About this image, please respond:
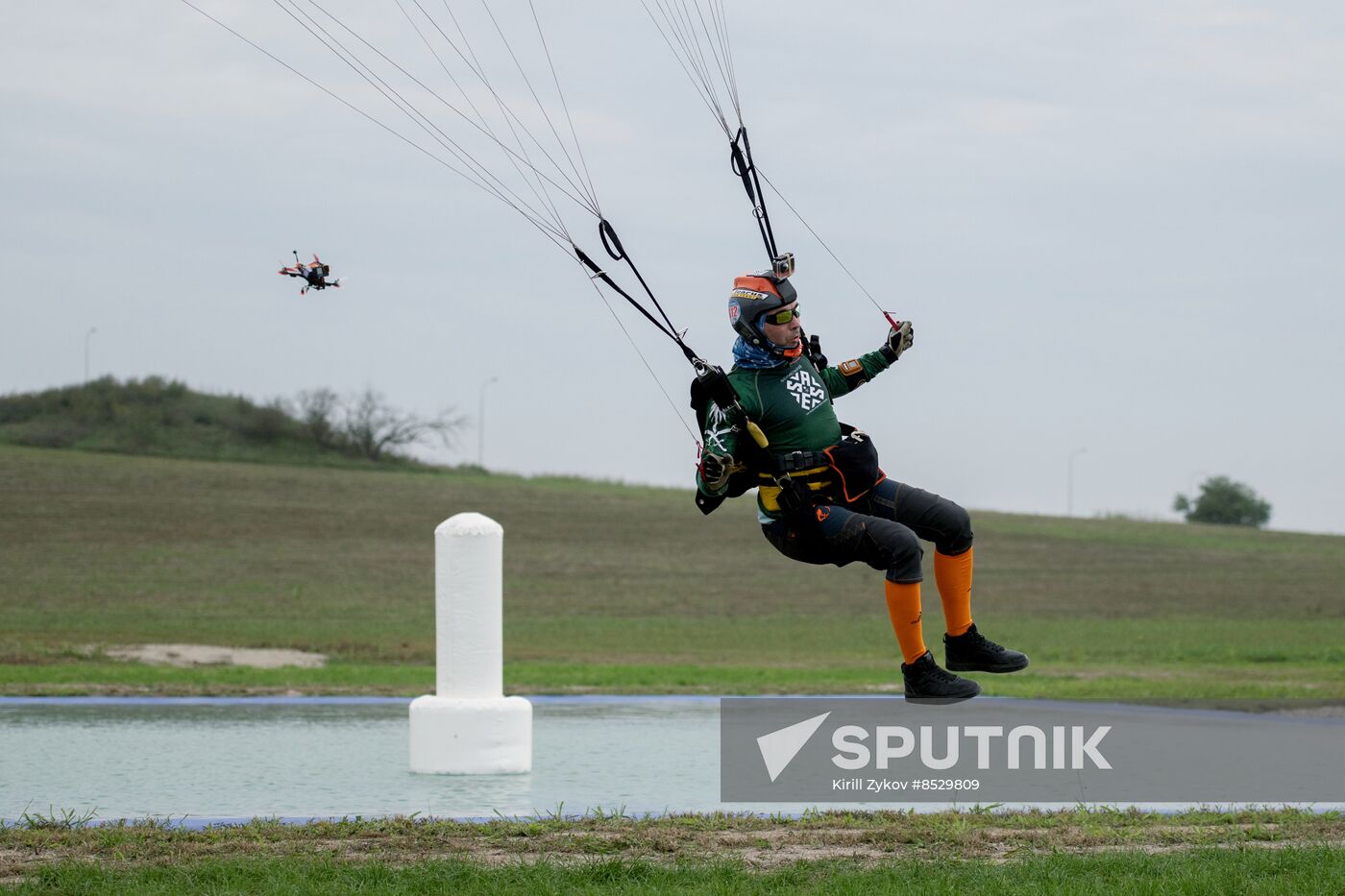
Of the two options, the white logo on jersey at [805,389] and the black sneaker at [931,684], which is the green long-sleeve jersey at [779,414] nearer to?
the white logo on jersey at [805,389]

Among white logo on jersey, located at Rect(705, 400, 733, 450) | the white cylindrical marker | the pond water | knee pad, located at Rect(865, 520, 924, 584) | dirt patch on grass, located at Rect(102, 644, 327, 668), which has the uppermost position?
white logo on jersey, located at Rect(705, 400, 733, 450)

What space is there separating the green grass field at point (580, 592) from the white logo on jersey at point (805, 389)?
420 inches

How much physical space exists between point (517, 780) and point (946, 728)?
3.90m

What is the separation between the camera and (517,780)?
11977mm

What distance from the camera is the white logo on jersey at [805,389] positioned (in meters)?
8.99

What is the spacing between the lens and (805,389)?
29.7 ft

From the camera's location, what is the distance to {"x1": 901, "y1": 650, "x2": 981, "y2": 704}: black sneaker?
29.3 feet

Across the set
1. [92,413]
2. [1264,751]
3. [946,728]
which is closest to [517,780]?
[946,728]

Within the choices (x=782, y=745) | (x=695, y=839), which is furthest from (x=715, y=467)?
(x=782, y=745)

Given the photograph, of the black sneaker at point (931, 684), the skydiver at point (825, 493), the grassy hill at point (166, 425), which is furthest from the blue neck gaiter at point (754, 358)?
the grassy hill at point (166, 425)

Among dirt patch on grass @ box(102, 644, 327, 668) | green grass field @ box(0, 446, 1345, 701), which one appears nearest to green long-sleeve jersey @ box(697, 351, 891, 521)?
green grass field @ box(0, 446, 1345, 701)

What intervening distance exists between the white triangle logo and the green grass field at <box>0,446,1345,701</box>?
570 cm

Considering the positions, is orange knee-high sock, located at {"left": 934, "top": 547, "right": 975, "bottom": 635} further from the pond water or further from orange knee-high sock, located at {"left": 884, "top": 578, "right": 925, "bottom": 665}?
the pond water

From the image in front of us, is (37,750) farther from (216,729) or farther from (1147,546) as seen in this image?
(1147,546)
